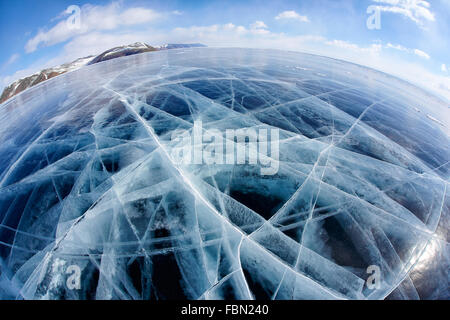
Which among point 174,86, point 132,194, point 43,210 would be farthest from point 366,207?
point 174,86

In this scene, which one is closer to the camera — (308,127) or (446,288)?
(446,288)

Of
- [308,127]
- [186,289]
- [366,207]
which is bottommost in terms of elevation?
[186,289]

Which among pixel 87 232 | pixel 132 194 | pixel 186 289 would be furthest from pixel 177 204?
pixel 87 232

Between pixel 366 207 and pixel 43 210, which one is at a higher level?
pixel 43 210

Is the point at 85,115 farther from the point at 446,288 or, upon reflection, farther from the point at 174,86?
the point at 446,288

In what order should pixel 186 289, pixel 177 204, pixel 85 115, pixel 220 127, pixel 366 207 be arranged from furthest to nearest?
pixel 85 115 → pixel 220 127 → pixel 366 207 → pixel 177 204 → pixel 186 289

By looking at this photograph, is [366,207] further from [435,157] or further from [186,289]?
[435,157]

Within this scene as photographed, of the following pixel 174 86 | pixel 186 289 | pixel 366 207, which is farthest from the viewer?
pixel 174 86
